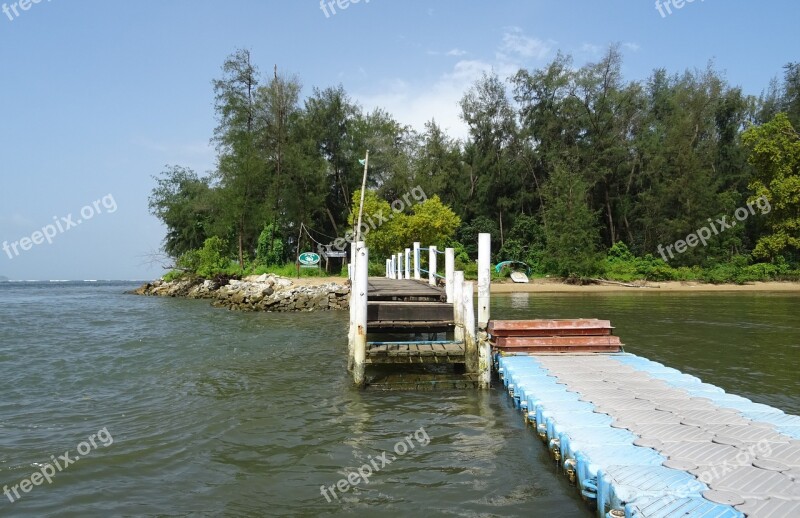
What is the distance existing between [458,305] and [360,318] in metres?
2.09

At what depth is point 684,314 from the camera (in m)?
22.2

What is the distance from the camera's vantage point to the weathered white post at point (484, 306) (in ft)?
29.0

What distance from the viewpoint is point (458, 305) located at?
33.9ft

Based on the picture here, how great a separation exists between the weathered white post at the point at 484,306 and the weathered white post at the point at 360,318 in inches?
76.6

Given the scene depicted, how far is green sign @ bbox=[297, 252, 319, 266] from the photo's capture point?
4056 cm

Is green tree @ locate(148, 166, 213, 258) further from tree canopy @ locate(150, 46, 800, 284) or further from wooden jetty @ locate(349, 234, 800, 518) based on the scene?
wooden jetty @ locate(349, 234, 800, 518)

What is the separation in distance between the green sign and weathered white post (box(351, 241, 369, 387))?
103 feet

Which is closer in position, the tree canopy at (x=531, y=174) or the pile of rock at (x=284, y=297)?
the pile of rock at (x=284, y=297)

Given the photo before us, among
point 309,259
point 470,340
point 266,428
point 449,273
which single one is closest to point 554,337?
point 470,340

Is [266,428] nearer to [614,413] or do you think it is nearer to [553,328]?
[614,413]

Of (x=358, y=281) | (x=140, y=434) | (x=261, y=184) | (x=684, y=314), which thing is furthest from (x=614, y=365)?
(x=261, y=184)

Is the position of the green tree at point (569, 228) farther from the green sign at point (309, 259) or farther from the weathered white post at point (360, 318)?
the weathered white post at point (360, 318)

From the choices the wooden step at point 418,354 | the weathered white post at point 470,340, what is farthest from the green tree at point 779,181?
the wooden step at point 418,354

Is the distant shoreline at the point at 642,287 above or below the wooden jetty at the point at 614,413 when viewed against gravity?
above
